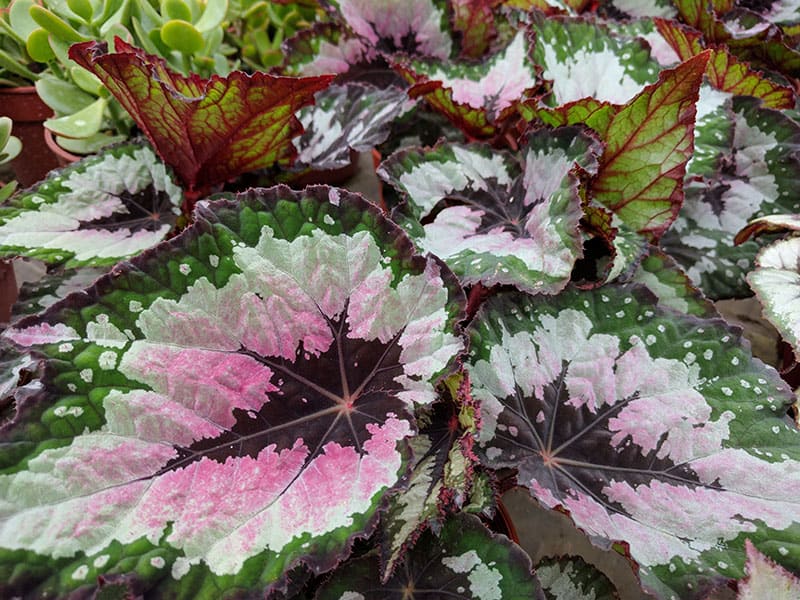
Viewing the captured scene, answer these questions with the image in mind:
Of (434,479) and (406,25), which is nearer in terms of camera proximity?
(434,479)

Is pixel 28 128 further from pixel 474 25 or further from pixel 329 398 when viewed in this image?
pixel 329 398

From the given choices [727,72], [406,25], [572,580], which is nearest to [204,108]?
[406,25]

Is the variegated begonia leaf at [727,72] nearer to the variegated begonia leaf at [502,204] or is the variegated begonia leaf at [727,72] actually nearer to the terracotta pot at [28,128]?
the variegated begonia leaf at [502,204]

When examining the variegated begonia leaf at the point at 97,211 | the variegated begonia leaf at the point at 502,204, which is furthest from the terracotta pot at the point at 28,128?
the variegated begonia leaf at the point at 502,204

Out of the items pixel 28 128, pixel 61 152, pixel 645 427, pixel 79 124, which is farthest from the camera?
pixel 28 128

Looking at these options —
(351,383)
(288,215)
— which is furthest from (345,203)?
(351,383)

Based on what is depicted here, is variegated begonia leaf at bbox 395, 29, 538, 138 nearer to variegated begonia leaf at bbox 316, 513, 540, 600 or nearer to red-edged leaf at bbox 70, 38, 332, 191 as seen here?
red-edged leaf at bbox 70, 38, 332, 191
